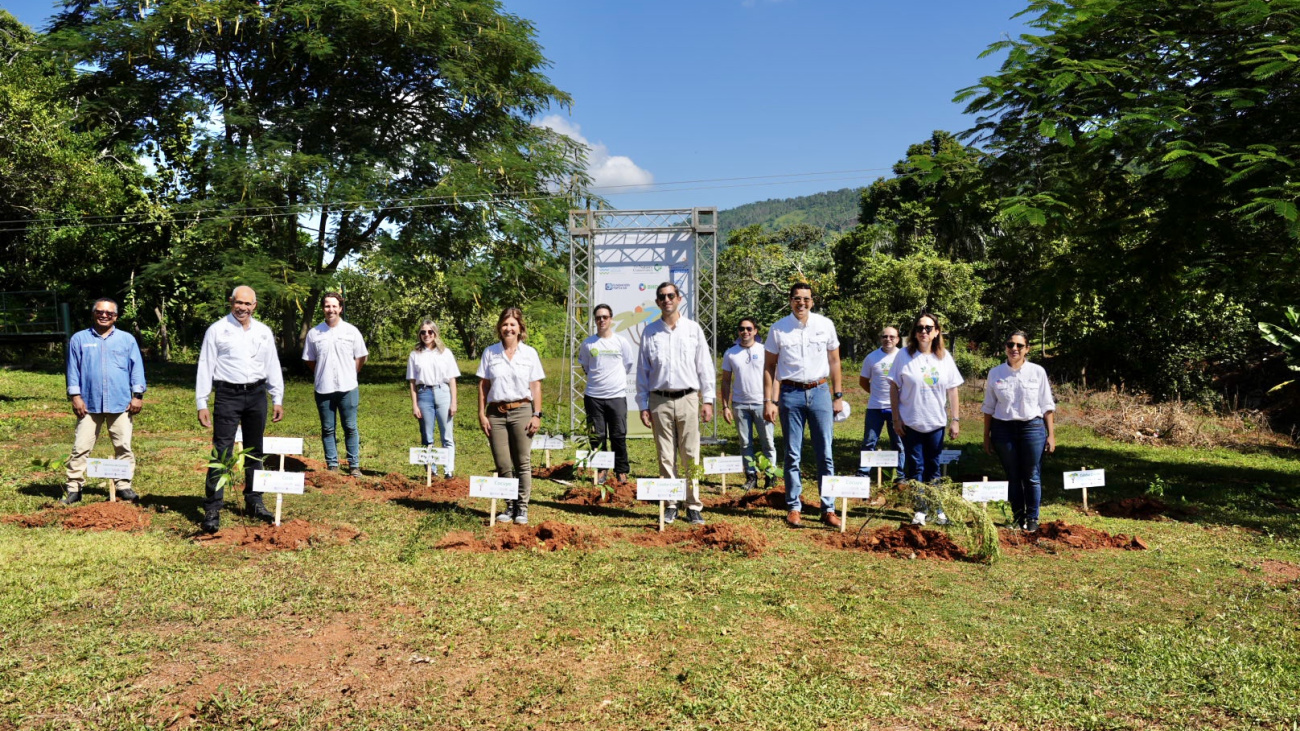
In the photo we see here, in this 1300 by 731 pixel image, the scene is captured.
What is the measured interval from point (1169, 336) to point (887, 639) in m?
19.1

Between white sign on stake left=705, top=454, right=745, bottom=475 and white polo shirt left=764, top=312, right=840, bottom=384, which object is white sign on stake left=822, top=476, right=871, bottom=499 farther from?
white sign on stake left=705, top=454, right=745, bottom=475

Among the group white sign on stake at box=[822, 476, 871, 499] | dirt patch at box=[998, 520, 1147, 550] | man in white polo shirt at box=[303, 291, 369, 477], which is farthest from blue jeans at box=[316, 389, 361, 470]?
dirt patch at box=[998, 520, 1147, 550]

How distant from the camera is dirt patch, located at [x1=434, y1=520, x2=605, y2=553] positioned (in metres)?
6.39

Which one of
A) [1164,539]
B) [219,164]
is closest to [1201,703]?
[1164,539]

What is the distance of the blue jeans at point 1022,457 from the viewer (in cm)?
710

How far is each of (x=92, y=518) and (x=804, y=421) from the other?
5.89 meters

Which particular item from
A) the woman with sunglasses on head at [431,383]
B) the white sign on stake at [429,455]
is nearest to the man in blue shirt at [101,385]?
the white sign on stake at [429,455]

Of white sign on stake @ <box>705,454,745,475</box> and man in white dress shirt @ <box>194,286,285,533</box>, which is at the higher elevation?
man in white dress shirt @ <box>194,286,285,533</box>

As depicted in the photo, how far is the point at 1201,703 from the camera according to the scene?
3.85 meters

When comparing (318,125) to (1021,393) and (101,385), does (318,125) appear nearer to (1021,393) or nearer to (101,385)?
(101,385)

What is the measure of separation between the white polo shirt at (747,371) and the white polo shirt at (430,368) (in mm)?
3035

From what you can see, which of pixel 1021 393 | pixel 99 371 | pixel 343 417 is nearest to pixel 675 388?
pixel 1021 393

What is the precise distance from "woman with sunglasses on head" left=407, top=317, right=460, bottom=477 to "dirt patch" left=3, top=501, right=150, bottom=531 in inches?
114

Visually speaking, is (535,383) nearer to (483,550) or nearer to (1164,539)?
(483,550)
